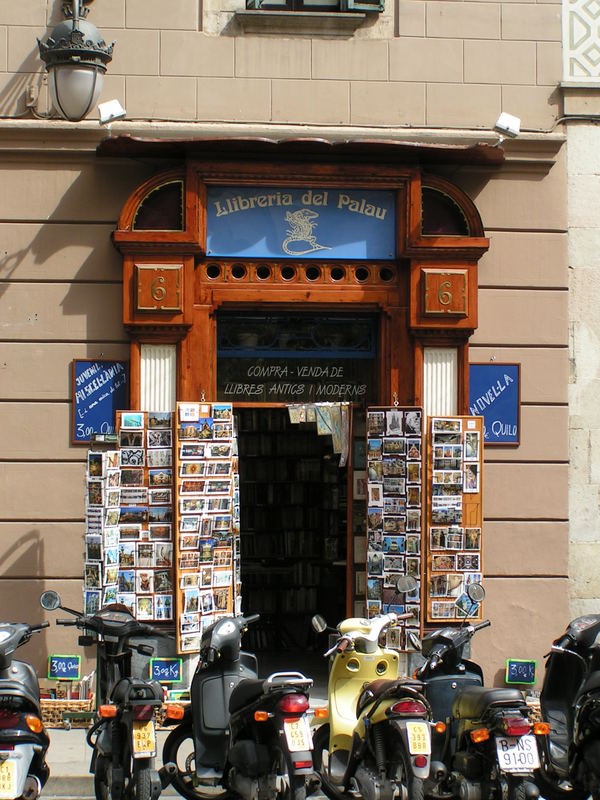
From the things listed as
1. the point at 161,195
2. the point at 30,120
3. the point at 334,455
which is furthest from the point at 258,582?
the point at 30,120

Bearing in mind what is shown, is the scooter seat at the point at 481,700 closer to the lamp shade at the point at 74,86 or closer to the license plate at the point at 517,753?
the license plate at the point at 517,753

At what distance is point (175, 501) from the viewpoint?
33.7 ft

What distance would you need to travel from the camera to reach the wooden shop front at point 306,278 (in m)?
10.7

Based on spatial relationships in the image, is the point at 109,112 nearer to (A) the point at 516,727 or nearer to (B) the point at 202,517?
(B) the point at 202,517

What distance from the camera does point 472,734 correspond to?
704 cm

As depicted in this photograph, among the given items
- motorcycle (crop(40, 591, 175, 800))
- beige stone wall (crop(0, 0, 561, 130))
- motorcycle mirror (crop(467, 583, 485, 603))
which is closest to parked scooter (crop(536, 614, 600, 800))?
motorcycle mirror (crop(467, 583, 485, 603))

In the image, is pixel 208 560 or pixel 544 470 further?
pixel 544 470

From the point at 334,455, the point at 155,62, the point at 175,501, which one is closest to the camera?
the point at 175,501

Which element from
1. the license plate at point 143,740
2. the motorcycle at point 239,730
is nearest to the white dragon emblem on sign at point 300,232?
the motorcycle at point 239,730

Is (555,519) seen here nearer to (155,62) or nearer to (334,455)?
(334,455)

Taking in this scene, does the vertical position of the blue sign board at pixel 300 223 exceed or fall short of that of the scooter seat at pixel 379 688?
it exceeds it

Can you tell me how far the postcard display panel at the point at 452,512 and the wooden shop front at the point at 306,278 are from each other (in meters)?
0.48

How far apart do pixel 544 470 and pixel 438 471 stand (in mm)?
1195

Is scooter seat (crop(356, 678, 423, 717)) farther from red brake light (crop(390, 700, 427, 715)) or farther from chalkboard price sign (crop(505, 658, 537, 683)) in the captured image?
chalkboard price sign (crop(505, 658, 537, 683))
